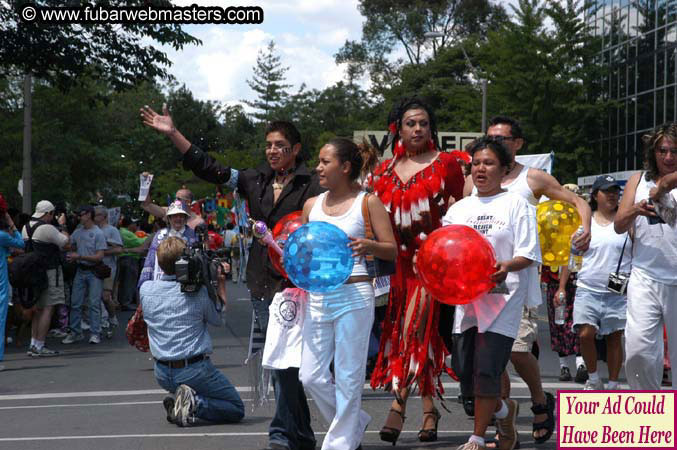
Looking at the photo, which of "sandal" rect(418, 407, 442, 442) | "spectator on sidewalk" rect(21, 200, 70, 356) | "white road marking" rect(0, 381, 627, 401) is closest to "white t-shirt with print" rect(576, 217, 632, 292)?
"white road marking" rect(0, 381, 627, 401)

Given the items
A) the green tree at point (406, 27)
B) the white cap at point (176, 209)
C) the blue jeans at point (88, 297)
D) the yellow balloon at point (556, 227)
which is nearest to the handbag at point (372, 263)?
the yellow balloon at point (556, 227)

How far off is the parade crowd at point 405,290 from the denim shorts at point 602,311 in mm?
574

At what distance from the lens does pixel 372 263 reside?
640 centimetres

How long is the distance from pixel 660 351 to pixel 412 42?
68.5 meters

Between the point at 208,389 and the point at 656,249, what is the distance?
3671 mm

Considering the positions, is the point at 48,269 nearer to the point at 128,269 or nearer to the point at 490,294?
the point at 128,269

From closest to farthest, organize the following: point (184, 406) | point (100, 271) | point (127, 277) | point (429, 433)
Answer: point (429, 433) < point (184, 406) < point (100, 271) < point (127, 277)

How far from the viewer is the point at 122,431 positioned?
26.9ft

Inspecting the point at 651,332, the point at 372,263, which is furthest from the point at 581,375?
the point at 372,263

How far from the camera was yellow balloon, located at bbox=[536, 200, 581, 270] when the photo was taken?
791cm

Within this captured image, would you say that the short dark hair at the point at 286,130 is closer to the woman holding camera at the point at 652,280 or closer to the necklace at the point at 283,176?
the necklace at the point at 283,176

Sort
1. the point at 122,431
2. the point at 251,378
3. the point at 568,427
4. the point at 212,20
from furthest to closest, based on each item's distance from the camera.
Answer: the point at 212,20, the point at 122,431, the point at 251,378, the point at 568,427

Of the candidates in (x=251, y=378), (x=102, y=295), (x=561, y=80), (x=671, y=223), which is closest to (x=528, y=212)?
(x=671, y=223)

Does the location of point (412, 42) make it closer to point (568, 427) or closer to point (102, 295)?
point (102, 295)
